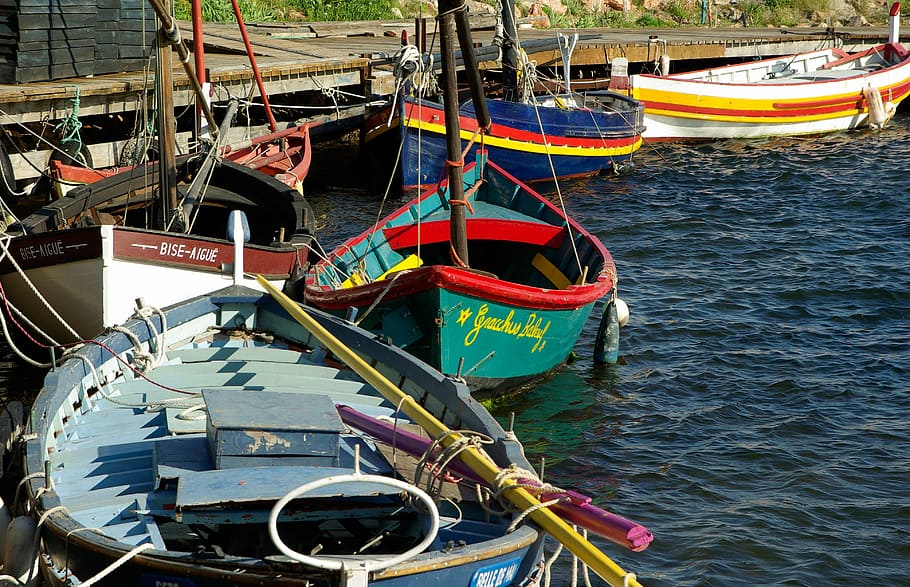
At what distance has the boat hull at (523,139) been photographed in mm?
22484

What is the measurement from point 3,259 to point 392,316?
478 cm

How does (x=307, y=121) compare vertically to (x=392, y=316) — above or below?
above

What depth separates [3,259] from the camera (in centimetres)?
Answer: 1256

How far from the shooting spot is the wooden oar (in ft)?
18.7

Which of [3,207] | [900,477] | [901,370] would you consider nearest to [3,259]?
[3,207]

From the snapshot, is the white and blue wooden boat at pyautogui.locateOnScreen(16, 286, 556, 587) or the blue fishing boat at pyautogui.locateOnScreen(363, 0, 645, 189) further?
the blue fishing boat at pyautogui.locateOnScreen(363, 0, 645, 189)

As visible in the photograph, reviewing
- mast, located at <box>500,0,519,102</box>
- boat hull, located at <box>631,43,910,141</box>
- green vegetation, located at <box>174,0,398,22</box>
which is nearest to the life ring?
mast, located at <box>500,0,519,102</box>

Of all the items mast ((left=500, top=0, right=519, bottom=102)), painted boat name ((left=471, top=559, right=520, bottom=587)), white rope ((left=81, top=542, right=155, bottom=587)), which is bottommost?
painted boat name ((left=471, top=559, right=520, bottom=587))

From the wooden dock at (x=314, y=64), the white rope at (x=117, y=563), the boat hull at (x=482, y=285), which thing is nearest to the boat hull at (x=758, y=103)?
the wooden dock at (x=314, y=64)

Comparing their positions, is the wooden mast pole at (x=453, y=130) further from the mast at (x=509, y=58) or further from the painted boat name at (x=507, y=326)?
the mast at (x=509, y=58)

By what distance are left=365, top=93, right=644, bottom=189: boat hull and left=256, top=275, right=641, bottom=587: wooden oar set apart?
12.6 m

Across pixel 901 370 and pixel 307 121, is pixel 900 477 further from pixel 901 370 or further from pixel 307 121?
pixel 307 121

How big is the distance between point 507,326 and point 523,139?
12.1 metres

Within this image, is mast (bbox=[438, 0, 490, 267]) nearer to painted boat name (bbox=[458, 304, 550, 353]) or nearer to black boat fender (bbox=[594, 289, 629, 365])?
painted boat name (bbox=[458, 304, 550, 353])
